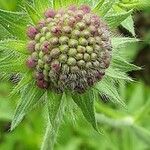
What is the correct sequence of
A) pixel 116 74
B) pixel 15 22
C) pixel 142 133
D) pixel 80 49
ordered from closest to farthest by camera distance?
pixel 80 49 < pixel 15 22 < pixel 116 74 < pixel 142 133

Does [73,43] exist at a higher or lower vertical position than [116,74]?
higher

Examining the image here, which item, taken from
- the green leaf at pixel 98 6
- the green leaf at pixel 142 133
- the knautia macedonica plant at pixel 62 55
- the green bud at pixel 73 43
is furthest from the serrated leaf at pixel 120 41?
the green leaf at pixel 142 133

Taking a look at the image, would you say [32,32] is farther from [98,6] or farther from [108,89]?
[108,89]

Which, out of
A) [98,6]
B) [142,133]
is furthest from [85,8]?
[142,133]

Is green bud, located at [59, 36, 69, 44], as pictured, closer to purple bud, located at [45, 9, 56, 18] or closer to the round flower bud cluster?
the round flower bud cluster

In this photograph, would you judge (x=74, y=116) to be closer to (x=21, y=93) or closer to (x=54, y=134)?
(x=54, y=134)

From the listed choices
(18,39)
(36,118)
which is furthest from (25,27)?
(36,118)

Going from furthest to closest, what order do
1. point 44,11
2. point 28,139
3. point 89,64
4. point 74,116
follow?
1. point 28,139
2. point 74,116
3. point 44,11
4. point 89,64

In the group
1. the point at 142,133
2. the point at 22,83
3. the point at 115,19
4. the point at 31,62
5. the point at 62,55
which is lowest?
the point at 142,133
